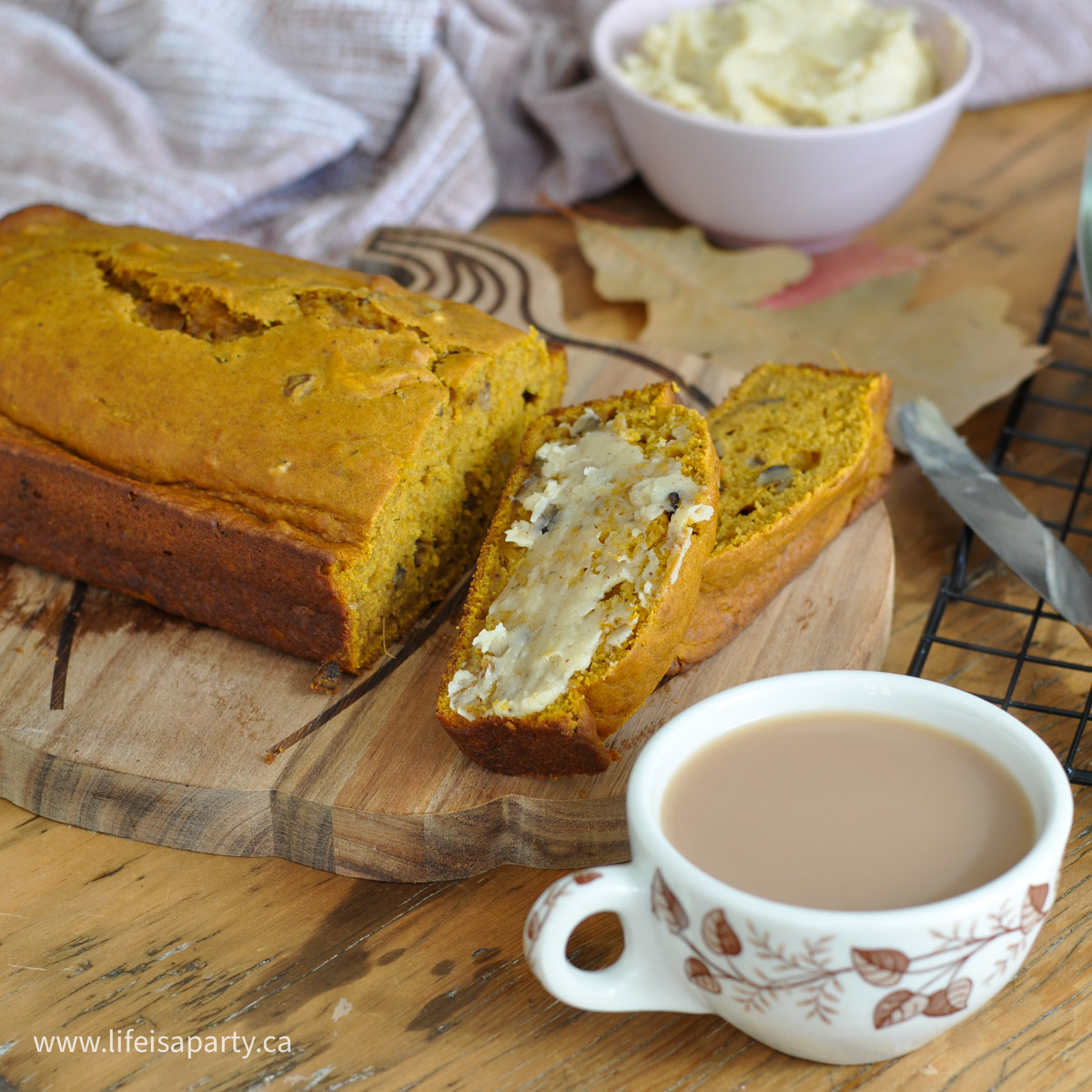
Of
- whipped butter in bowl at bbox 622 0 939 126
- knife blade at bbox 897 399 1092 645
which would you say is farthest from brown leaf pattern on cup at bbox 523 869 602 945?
whipped butter in bowl at bbox 622 0 939 126

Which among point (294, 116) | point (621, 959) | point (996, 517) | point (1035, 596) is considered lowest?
point (1035, 596)

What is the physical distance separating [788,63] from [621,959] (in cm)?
284

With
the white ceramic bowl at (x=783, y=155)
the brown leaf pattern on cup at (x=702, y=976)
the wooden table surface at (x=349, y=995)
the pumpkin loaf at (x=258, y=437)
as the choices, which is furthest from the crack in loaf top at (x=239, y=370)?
the white ceramic bowl at (x=783, y=155)

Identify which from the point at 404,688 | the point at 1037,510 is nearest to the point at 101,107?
the point at 404,688

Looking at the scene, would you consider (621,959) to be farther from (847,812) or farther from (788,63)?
(788,63)

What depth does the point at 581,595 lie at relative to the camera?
2125 millimetres

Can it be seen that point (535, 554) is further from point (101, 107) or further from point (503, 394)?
point (101, 107)

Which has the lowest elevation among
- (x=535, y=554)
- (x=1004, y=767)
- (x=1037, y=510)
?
(x=1037, y=510)

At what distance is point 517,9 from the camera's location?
436 centimetres

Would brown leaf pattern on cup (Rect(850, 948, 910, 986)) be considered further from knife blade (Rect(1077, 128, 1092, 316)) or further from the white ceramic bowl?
the white ceramic bowl

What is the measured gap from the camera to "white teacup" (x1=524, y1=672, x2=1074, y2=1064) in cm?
146

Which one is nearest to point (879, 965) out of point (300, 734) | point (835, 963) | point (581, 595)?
point (835, 963)

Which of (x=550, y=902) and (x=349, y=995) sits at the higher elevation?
(x=550, y=902)

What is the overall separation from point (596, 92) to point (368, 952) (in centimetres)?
302
